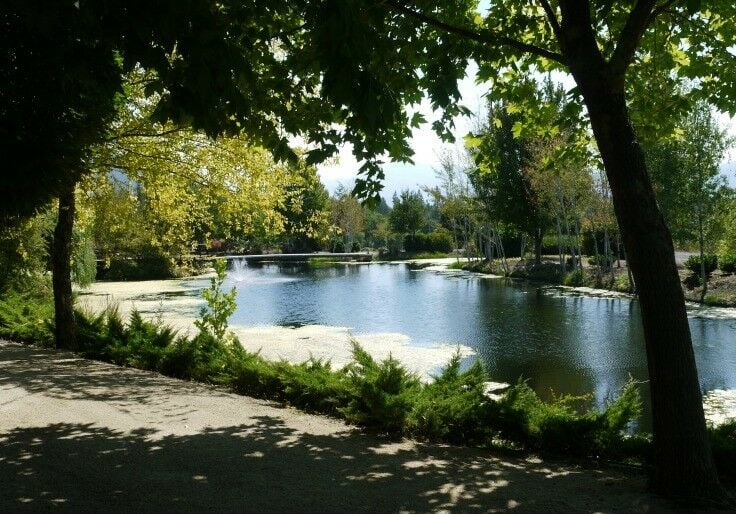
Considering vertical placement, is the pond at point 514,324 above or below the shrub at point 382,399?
below

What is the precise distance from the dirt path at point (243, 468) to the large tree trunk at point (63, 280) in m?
4.03

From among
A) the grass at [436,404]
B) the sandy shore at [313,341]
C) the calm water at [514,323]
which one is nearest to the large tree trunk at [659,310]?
the grass at [436,404]

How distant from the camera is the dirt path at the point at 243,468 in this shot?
384cm

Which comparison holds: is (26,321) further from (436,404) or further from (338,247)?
(338,247)

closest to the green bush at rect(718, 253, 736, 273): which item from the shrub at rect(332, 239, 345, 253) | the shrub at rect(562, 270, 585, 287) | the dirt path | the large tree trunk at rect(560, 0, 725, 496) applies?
the shrub at rect(562, 270, 585, 287)

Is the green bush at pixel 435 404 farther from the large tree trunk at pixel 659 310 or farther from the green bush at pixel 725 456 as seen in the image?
the large tree trunk at pixel 659 310

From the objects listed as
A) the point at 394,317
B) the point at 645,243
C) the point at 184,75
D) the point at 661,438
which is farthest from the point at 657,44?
the point at 394,317

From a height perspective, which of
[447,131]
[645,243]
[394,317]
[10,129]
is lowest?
[394,317]

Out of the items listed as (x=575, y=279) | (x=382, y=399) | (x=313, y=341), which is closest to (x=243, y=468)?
(x=382, y=399)

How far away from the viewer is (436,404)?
5.93 metres

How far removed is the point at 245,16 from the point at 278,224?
8.08 m

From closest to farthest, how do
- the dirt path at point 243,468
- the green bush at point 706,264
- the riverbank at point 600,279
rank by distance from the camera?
1. the dirt path at point 243,468
2. the riverbank at point 600,279
3. the green bush at point 706,264

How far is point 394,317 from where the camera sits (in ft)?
65.5

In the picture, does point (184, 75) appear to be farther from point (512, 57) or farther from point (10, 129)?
point (512, 57)
